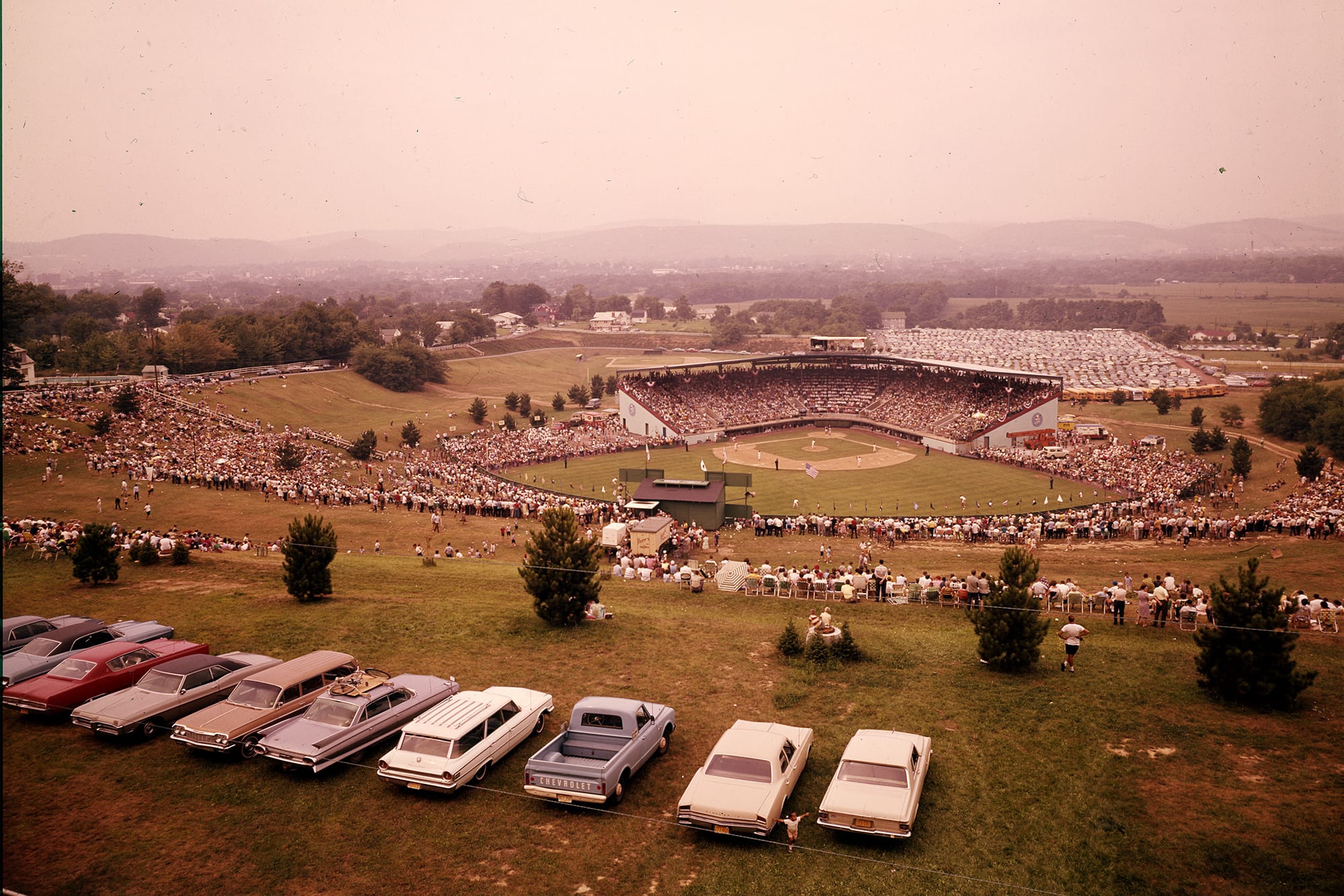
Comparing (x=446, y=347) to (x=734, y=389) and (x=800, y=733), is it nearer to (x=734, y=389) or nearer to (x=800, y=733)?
(x=734, y=389)

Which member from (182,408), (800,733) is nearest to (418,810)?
(800,733)

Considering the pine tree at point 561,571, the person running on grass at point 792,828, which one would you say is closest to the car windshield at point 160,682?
the pine tree at point 561,571

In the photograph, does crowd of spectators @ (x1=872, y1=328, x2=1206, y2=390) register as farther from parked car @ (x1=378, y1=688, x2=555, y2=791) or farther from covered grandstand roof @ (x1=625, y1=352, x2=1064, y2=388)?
parked car @ (x1=378, y1=688, x2=555, y2=791)

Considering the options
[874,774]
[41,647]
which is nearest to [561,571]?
[41,647]

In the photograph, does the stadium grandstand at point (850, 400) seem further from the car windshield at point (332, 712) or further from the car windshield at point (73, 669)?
the car windshield at point (73, 669)

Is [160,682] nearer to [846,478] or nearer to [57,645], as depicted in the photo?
[57,645]

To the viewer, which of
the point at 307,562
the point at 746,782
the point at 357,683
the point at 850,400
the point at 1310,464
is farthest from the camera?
the point at 850,400

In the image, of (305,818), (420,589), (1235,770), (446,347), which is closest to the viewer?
(305,818)
